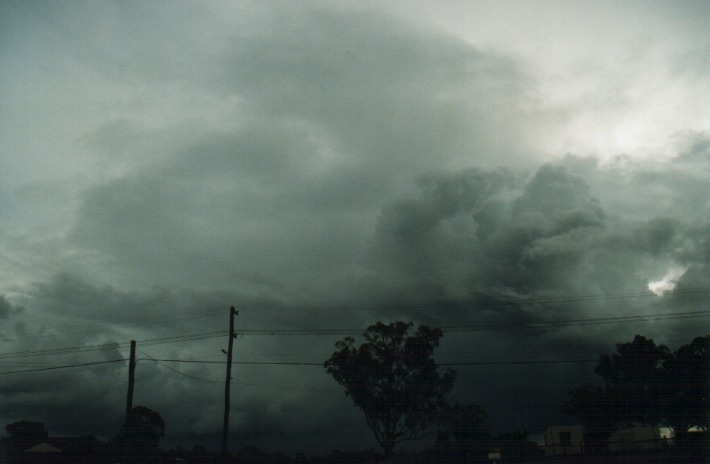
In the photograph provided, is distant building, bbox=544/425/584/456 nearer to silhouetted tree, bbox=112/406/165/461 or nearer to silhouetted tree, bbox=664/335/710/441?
silhouetted tree, bbox=664/335/710/441

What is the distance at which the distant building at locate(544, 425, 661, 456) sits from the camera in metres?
51.8

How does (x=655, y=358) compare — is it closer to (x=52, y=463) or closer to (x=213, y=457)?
(x=213, y=457)

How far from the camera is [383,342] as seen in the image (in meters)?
55.9

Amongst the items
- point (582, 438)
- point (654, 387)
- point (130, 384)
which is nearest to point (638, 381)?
point (654, 387)

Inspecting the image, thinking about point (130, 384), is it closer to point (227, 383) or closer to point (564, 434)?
point (227, 383)

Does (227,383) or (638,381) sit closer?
(227,383)

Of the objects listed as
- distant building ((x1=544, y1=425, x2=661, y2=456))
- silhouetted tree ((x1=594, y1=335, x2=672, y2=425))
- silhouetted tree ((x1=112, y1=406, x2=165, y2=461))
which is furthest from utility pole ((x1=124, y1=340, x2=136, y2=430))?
silhouetted tree ((x1=594, y1=335, x2=672, y2=425))

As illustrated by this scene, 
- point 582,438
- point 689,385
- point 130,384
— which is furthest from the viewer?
point 582,438

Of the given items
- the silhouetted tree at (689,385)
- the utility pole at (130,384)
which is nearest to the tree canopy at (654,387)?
the silhouetted tree at (689,385)

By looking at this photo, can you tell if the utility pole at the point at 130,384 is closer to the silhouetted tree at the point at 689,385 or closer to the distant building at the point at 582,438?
the distant building at the point at 582,438

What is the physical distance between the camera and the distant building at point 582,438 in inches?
2039

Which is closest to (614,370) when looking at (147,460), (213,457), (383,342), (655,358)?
(655,358)

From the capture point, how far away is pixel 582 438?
199ft

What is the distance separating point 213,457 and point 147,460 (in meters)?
6.58
